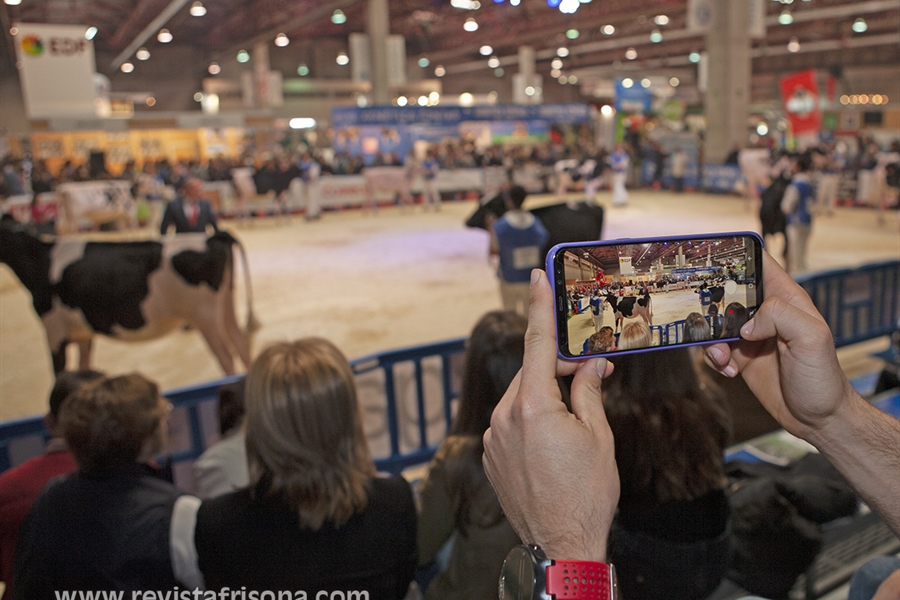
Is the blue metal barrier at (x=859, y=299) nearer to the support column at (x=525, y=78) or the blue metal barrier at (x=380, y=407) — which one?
the blue metal barrier at (x=380, y=407)

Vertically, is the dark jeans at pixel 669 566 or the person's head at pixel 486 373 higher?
the person's head at pixel 486 373

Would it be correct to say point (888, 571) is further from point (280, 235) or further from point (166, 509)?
point (280, 235)

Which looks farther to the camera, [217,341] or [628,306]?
[217,341]

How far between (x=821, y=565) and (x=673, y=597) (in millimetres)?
1127

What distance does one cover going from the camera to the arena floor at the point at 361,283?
21.7 feet

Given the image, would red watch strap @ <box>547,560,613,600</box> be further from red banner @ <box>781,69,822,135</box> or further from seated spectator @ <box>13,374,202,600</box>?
red banner @ <box>781,69,822,135</box>

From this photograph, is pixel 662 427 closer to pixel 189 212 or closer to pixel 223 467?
pixel 223 467

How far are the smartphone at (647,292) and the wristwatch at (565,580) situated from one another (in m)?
0.25

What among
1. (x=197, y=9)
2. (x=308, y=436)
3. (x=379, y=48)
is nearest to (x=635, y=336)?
(x=308, y=436)

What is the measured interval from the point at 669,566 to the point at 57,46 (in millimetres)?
12737

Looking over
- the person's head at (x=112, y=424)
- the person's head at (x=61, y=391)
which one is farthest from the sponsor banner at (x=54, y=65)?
the person's head at (x=112, y=424)

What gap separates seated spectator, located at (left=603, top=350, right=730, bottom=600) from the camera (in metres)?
1.73

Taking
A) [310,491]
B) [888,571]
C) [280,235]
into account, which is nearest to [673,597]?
[888,571]

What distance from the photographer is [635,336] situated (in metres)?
0.89
